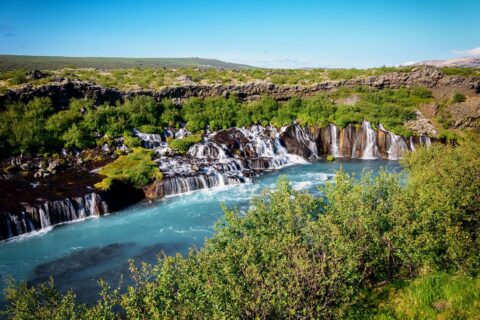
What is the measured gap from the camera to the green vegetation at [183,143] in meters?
55.9

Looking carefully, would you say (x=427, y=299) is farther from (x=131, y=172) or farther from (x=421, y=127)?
(x=421, y=127)

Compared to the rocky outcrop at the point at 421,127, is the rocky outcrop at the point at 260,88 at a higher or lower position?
higher

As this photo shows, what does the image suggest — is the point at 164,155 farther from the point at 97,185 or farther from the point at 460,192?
the point at 460,192

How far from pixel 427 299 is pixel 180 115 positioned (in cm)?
5657

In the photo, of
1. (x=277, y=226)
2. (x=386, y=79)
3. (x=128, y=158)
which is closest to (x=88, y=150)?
(x=128, y=158)

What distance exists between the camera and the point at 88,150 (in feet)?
177

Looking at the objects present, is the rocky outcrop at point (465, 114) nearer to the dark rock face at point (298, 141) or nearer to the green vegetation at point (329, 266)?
the dark rock face at point (298, 141)

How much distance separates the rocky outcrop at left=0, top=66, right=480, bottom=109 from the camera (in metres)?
64.4

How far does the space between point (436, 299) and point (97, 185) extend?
3700cm

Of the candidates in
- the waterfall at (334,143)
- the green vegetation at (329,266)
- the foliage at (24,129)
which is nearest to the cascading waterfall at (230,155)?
the waterfall at (334,143)

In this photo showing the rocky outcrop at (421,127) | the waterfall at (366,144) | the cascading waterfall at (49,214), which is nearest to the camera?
the cascading waterfall at (49,214)

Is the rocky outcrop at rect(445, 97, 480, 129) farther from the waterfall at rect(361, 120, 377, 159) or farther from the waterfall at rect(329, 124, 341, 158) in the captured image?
the waterfall at rect(329, 124, 341, 158)

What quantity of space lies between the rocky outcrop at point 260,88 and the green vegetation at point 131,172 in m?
21.6

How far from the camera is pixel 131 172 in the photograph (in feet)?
149
